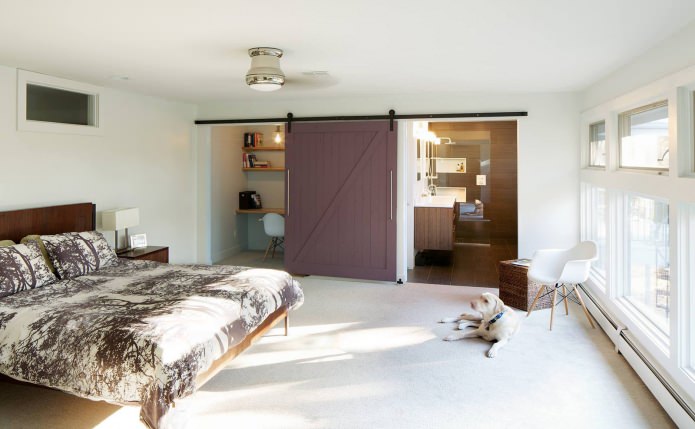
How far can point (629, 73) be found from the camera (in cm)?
395

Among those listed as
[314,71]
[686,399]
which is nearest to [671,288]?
[686,399]

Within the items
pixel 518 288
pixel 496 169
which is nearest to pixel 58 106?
pixel 518 288

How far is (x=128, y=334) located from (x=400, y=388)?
1717 mm

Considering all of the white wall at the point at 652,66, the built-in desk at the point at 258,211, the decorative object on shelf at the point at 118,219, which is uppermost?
the white wall at the point at 652,66

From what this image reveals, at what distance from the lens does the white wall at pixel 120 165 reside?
4.33 metres

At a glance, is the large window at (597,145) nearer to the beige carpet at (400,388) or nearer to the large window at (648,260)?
the large window at (648,260)

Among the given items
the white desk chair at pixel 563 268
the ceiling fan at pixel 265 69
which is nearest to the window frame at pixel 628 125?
the white desk chair at pixel 563 268

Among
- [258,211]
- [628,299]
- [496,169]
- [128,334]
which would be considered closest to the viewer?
[128,334]

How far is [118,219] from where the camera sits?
509 cm

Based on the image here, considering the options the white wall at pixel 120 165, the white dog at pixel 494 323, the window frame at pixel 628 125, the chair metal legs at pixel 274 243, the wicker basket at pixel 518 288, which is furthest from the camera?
the chair metal legs at pixel 274 243

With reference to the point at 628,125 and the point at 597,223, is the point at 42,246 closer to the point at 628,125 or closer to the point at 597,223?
the point at 628,125

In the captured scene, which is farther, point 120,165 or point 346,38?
point 120,165

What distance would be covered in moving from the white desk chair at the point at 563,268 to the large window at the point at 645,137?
0.90m

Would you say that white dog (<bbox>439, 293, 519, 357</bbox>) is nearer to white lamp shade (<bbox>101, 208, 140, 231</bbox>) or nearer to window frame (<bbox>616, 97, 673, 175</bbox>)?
window frame (<bbox>616, 97, 673, 175</bbox>)
